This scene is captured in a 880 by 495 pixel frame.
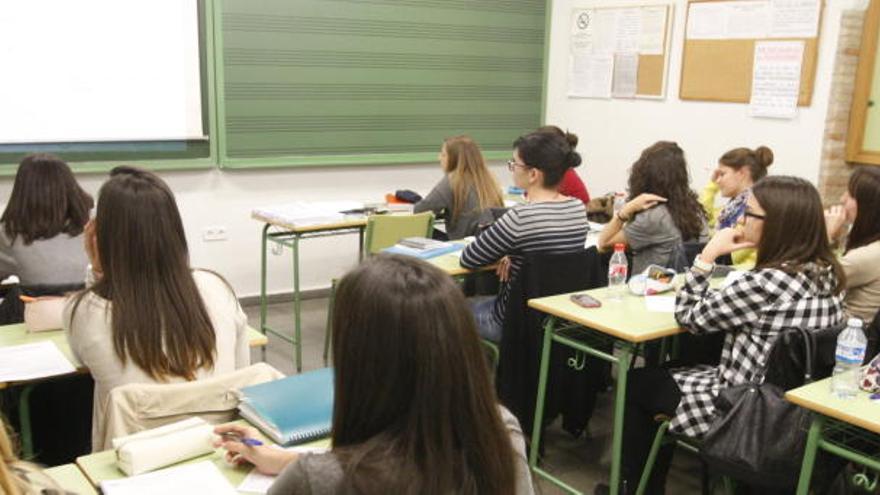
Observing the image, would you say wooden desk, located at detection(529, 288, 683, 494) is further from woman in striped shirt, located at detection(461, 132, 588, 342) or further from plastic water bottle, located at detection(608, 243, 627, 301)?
woman in striped shirt, located at detection(461, 132, 588, 342)

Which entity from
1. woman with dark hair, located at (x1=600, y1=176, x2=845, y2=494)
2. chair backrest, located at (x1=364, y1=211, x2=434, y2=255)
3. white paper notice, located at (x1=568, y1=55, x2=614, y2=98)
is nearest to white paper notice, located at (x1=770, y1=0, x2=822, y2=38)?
white paper notice, located at (x1=568, y1=55, x2=614, y2=98)

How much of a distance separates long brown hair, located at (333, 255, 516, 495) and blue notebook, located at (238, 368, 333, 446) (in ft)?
2.10

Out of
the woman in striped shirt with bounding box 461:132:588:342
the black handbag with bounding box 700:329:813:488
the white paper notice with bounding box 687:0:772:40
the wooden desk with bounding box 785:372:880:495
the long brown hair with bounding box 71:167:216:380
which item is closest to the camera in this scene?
the long brown hair with bounding box 71:167:216:380

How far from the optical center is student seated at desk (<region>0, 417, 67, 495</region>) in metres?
0.94

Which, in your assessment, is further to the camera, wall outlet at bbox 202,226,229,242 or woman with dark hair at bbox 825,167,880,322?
wall outlet at bbox 202,226,229,242

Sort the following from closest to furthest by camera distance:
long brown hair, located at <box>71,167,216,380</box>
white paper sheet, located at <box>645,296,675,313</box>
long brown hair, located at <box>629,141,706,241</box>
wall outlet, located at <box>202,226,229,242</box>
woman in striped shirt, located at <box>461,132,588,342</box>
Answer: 1. long brown hair, located at <box>71,167,216,380</box>
2. white paper sheet, located at <box>645,296,675,313</box>
3. woman in striped shirt, located at <box>461,132,588,342</box>
4. long brown hair, located at <box>629,141,706,241</box>
5. wall outlet, located at <box>202,226,229,242</box>

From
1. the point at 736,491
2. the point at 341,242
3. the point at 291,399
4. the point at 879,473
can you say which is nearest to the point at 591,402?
the point at 736,491

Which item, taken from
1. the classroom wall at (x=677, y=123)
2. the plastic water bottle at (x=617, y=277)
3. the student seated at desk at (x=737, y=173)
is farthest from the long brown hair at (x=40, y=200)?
the classroom wall at (x=677, y=123)

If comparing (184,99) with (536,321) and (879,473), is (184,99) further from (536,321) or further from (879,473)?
(879,473)

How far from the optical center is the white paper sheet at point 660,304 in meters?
2.90

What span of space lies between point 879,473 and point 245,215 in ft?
13.7

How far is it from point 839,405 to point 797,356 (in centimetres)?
24

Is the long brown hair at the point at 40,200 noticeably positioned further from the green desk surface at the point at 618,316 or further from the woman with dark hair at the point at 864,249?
the woman with dark hair at the point at 864,249

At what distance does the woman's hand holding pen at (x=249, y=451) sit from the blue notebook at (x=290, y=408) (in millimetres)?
97
